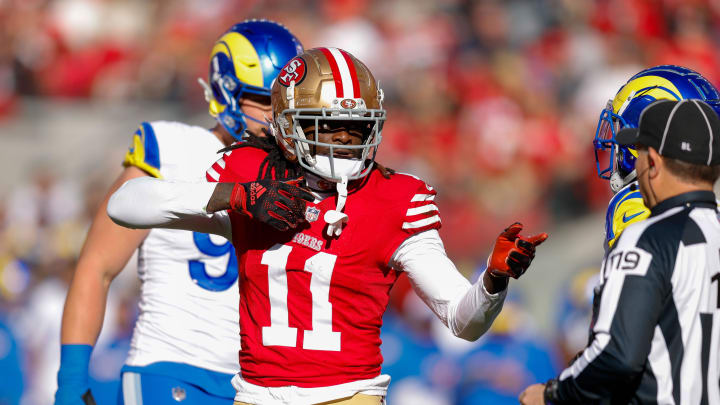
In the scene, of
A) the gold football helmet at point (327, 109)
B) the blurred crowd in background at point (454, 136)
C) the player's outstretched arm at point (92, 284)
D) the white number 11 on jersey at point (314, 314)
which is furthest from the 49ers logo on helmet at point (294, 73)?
the blurred crowd in background at point (454, 136)

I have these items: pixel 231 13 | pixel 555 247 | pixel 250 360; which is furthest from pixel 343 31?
pixel 250 360

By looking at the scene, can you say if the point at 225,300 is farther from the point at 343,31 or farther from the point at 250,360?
the point at 343,31

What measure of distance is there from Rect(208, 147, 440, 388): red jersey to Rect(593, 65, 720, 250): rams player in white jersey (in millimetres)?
588

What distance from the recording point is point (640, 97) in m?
3.06

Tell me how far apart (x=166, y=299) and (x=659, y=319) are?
1919mm

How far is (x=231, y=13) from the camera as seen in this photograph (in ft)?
39.7

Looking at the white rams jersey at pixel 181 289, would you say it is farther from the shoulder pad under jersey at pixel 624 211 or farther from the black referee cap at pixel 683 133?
the black referee cap at pixel 683 133

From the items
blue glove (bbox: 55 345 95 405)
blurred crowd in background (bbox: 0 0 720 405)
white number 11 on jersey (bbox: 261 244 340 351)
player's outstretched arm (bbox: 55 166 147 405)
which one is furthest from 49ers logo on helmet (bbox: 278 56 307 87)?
blurred crowd in background (bbox: 0 0 720 405)

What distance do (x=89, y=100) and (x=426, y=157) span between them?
17.9ft

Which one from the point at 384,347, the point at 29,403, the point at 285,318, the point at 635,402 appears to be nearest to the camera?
the point at 635,402

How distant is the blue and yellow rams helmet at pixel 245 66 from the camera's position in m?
3.80

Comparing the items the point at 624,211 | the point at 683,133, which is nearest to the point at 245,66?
the point at 624,211

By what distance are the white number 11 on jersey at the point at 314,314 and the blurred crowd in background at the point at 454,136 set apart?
3984 mm

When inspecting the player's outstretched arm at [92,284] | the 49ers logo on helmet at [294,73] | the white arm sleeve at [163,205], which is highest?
the 49ers logo on helmet at [294,73]
